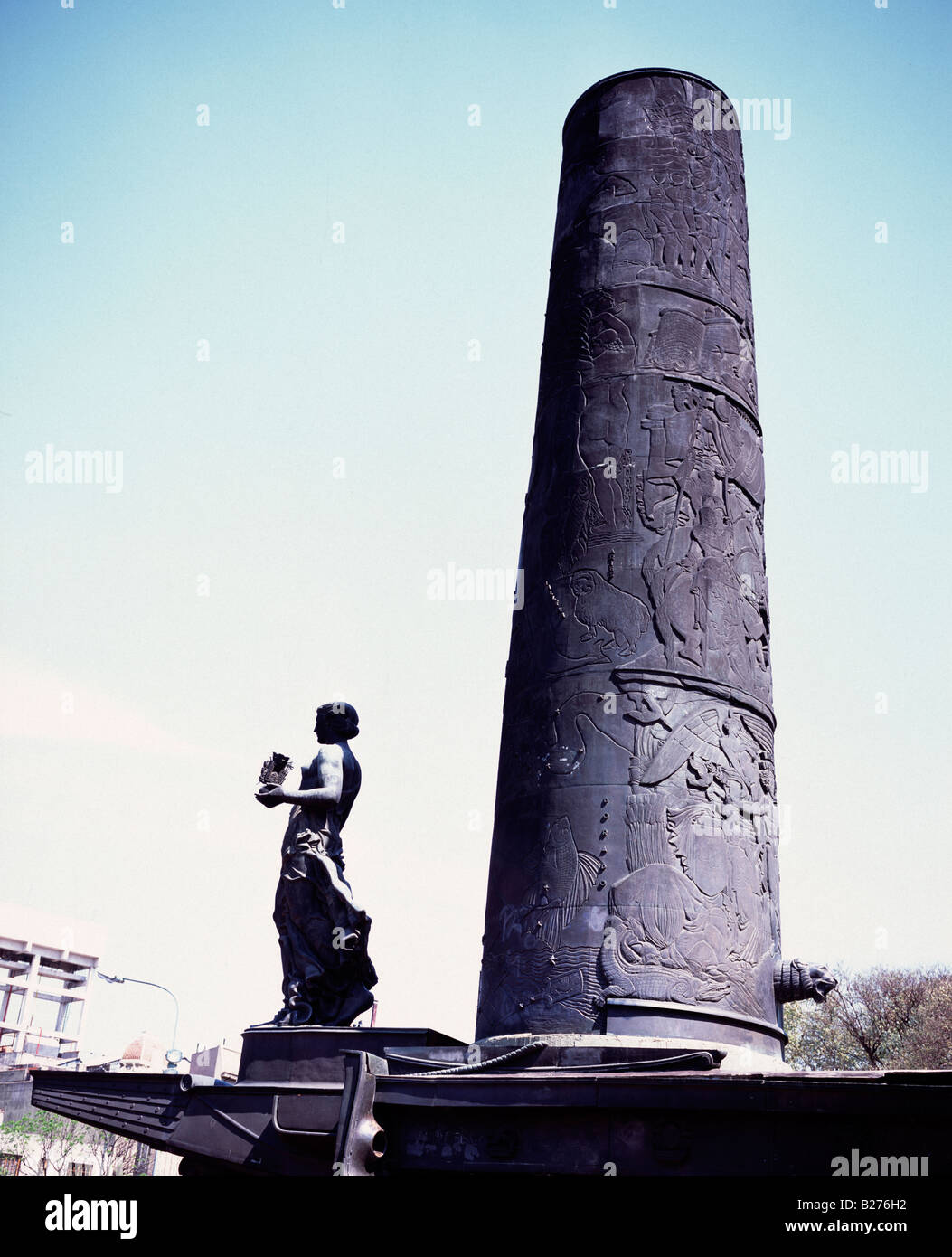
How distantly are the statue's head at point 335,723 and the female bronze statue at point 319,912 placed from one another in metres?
0.32

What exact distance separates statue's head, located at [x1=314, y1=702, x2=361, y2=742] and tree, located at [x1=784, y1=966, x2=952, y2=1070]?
1138 inches

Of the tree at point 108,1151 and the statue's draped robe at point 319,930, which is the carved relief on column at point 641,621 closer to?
the statue's draped robe at point 319,930

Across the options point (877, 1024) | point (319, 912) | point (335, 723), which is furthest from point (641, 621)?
point (877, 1024)

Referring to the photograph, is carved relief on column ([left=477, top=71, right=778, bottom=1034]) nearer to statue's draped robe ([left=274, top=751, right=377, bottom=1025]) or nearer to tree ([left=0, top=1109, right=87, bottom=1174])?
statue's draped robe ([left=274, top=751, right=377, bottom=1025])

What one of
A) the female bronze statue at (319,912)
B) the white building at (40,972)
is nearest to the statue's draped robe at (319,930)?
the female bronze statue at (319,912)

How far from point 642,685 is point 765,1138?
369 centimetres

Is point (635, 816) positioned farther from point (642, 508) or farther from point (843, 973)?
point (843, 973)

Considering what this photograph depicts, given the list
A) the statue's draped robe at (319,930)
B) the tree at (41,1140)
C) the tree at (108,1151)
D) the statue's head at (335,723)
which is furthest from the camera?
the tree at (108,1151)

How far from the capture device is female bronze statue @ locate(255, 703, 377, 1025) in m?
10.4

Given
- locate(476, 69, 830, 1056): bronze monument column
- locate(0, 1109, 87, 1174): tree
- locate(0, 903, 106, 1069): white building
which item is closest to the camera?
locate(476, 69, 830, 1056): bronze monument column

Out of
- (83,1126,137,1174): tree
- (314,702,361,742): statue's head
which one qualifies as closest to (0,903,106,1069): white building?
(83,1126,137,1174): tree

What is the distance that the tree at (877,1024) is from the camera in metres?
36.2

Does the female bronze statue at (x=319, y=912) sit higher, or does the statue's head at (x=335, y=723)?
the statue's head at (x=335, y=723)
